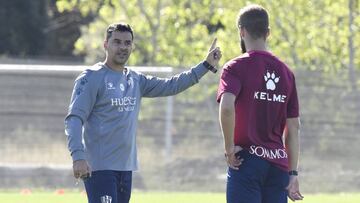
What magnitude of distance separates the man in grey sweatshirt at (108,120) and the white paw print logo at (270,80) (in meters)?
1.29

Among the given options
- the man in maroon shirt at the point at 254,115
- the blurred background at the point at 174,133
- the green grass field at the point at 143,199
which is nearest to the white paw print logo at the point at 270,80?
the man in maroon shirt at the point at 254,115

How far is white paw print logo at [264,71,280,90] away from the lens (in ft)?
22.7

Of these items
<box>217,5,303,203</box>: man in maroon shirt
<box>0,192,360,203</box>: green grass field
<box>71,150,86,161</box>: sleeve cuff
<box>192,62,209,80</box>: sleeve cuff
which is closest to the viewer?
<box>217,5,303,203</box>: man in maroon shirt

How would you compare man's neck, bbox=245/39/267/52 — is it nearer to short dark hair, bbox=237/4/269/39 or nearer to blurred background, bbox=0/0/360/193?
short dark hair, bbox=237/4/269/39

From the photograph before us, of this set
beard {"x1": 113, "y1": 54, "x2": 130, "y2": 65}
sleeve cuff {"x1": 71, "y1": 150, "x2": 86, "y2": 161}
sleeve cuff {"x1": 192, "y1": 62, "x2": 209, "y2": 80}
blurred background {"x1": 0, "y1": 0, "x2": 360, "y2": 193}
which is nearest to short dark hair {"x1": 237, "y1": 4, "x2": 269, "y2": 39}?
beard {"x1": 113, "y1": 54, "x2": 130, "y2": 65}

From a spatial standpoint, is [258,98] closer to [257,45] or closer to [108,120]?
[257,45]

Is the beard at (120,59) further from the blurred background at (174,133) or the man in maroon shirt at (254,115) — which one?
the blurred background at (174,133)

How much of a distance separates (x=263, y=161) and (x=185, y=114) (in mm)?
11955

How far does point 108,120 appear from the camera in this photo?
774 centimetres

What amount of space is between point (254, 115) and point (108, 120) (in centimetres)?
130

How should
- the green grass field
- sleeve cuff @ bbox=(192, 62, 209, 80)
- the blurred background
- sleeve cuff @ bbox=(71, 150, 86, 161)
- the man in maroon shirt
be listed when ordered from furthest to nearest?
the blurred background, the green grass field, sleeve cuff @ bbox=(192, 62, 209, 80), sleeve cuff @ bbox=(71, 150, 86, 161), the man in maroon shirt

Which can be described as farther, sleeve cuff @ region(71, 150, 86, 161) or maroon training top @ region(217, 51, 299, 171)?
sleeve cuff @ region(71, 150, 86, 161)

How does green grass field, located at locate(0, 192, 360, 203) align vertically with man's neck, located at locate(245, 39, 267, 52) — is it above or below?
below

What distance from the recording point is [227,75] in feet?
22.7
